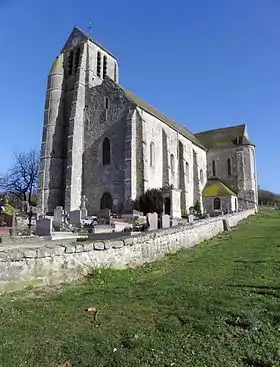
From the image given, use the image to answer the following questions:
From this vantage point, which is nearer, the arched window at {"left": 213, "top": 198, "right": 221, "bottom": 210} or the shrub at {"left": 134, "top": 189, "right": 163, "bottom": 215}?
the shrub at {"left": 134, "top": 189, "right": 163, "bottom": 215}

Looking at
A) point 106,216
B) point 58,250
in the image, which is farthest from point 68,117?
point 58,250

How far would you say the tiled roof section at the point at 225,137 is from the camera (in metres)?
53.1

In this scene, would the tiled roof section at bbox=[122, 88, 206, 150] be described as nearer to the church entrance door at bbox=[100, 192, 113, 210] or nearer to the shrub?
the shrub

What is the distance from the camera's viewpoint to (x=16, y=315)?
17.0 ft

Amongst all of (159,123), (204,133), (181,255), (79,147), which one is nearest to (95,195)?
(79,147)

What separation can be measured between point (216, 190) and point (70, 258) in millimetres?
41096

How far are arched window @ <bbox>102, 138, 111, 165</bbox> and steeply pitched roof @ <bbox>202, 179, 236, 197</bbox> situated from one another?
16633mm

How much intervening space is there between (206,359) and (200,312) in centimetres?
138

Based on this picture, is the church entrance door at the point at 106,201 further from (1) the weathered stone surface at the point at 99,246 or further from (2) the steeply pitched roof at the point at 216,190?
(1) the weathered stone surface at the point at 99,246

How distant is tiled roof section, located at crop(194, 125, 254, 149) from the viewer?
53062 mm

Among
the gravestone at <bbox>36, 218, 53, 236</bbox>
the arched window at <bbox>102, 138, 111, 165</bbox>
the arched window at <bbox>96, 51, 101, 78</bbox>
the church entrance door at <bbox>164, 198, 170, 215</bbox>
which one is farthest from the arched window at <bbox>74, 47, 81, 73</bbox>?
the gravestone at <bbox>36, 218, 53, 236</bbox>

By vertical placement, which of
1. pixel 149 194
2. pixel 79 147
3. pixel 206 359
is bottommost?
pixel 206 359

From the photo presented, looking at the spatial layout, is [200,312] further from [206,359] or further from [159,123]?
[159,123]

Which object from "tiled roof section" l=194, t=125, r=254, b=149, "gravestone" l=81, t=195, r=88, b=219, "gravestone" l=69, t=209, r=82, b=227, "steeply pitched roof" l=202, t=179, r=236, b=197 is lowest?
"gravestone" l=69, t=209, r=82, b=227
